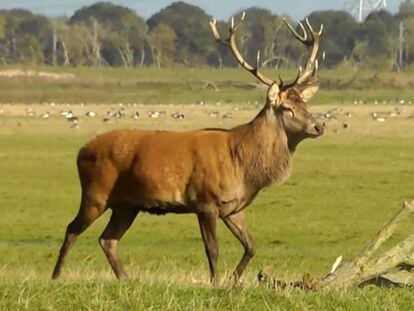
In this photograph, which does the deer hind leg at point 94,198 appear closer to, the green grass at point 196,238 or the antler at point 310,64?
the green grass at point 196,238

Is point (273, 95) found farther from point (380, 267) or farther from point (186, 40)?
point (186, 40)

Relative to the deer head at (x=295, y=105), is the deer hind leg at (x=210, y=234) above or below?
below

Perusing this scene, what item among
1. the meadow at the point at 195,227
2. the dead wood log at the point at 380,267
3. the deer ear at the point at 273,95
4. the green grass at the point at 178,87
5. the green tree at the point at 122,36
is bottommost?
the green tree at the point at 122,36

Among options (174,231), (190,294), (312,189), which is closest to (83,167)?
(190,294)

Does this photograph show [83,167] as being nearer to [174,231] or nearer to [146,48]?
[174,231]

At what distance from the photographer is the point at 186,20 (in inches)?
4951

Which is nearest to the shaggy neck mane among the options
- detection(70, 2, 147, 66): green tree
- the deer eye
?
the deer eye

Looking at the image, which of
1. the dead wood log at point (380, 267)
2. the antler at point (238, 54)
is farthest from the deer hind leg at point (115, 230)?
the dead wood log at point (380, 267)

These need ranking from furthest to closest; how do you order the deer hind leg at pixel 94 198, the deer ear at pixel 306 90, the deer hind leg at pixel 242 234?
the deer ear at pixel 306 90 → the deer hind leg at pixel 94 198 → the deer hind leg at pixel 242 234

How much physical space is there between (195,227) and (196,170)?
8.40 meters

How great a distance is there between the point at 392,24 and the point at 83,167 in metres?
109

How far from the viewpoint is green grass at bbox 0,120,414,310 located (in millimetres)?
8203

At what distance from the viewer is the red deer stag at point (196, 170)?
11430 millimetres

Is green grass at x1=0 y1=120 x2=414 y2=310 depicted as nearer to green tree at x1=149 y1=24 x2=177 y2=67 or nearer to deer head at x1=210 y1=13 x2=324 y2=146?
deer head at x1=210 y1=13 x2=324 y2=146
